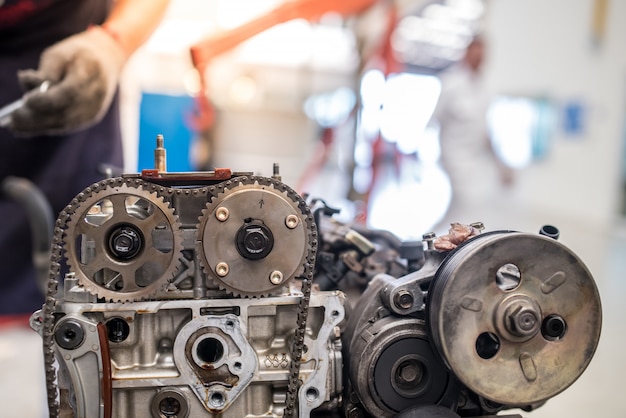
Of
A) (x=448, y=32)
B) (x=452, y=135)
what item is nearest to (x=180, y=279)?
(x=452, y=135)

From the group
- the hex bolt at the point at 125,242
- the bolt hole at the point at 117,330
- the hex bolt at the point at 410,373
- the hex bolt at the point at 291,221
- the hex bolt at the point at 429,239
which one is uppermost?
the hex bolt at the point at 291,221

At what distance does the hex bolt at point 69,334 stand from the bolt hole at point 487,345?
2.97ft

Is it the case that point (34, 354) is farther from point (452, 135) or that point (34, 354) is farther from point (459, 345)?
point (452, 135)

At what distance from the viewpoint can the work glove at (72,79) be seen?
1.91 meters

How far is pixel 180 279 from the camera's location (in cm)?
124

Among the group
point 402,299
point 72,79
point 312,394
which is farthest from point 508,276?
point 72,79

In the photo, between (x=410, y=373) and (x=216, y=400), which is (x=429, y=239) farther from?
(x=216, y=400)

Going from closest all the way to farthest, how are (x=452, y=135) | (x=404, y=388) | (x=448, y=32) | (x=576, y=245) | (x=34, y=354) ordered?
(x=404, y=388) → (x=34, y=354) → (x=452, y=135) → (x=576, y=245) → (x=448, y=32)

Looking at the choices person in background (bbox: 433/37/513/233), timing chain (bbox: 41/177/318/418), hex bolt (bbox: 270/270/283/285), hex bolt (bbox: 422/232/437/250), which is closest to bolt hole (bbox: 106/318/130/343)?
timing chain (bbox: 41/177/318/418)

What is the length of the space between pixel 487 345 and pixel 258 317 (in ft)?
1.87

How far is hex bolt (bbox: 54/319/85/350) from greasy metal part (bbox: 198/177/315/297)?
1.01 feet

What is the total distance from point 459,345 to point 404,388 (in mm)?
204

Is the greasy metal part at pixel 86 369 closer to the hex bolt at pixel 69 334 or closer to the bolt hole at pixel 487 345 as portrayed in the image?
the hex bolt at pixel 69 334

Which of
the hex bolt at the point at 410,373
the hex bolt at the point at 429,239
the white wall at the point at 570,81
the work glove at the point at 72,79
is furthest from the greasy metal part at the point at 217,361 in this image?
the white wall at the point at 570,81
